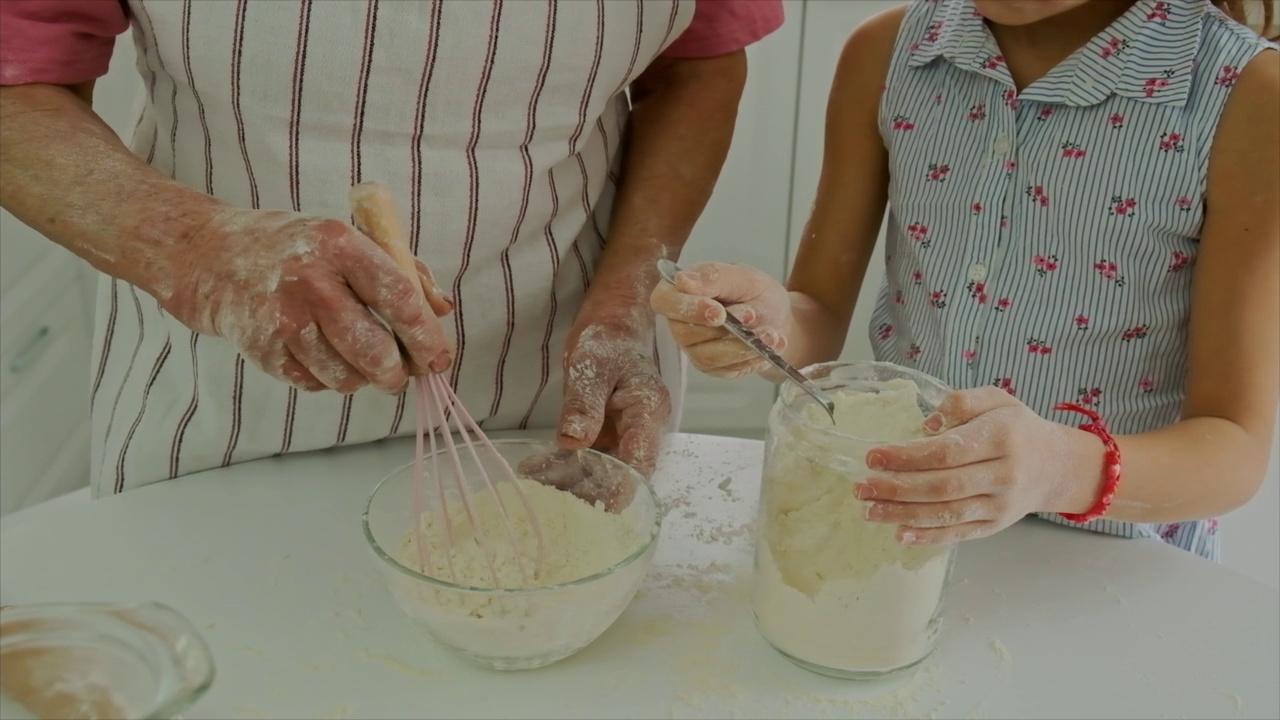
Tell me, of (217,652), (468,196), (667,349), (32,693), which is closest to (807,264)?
(667,349)

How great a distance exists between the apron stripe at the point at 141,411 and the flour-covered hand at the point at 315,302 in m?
0.30

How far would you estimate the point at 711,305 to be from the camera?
0.87m

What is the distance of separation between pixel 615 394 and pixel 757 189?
134cm

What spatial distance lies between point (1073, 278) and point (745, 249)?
1.24 meters

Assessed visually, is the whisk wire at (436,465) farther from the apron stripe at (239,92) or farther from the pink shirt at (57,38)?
the pink shirt at (57,38)

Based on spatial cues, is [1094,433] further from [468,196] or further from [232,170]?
[232,170]

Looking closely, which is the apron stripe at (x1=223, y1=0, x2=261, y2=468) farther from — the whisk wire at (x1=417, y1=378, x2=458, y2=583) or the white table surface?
the whisk wire at (x1=417, y1=378, x2=458, y2=583)

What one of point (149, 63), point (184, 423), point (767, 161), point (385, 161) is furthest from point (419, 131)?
point (767, 161)

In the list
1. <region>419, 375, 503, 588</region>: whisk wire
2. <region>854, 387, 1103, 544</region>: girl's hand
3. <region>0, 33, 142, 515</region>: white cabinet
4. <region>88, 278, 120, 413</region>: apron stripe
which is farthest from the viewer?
<region>0, 33, 142, 515</region>: white cabinet

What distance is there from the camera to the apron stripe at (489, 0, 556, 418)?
3.37 ft

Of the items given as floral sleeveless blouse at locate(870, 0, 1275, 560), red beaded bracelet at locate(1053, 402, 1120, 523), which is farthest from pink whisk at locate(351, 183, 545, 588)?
floral sleeveless blouse at locate(870, 0, 1275, 560)

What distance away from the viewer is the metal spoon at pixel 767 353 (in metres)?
0.83

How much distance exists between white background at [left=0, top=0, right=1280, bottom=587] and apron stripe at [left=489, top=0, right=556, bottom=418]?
1188 millimetres

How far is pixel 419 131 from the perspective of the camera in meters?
1.01
